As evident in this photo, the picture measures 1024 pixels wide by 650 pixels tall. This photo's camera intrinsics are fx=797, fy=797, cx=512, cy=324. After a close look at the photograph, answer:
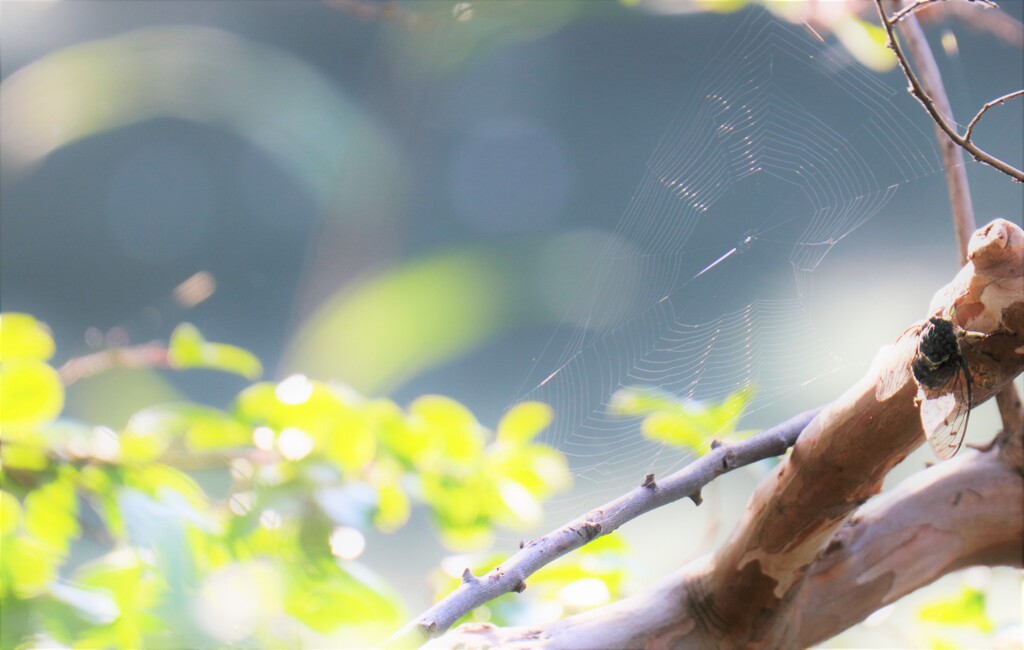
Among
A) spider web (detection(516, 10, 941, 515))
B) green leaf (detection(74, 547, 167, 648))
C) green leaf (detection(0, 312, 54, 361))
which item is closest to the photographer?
green leaf (detection(74, 547, 167, 648))

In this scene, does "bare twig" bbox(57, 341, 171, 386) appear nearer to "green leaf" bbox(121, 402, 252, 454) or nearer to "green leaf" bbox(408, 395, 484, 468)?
"green leaf" bbox(121, 402, 252, 454)

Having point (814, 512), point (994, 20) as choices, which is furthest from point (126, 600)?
point (994, 20)

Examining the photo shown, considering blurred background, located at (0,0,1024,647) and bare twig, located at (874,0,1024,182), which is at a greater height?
blurred background, located at (0,0,1024,647)

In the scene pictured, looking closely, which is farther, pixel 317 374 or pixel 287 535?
pixel 317 374

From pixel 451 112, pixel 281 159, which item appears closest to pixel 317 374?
pixel 281 159

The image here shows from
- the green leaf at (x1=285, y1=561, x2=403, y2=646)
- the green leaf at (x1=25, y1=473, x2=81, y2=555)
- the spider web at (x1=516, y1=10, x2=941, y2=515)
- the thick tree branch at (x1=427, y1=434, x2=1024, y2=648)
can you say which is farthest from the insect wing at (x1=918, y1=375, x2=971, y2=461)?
the green leaf at (x1=25, y1=473, x2=81, y2=555)

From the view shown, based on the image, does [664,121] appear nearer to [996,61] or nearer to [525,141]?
[525,141]

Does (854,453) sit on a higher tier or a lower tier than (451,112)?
lower
